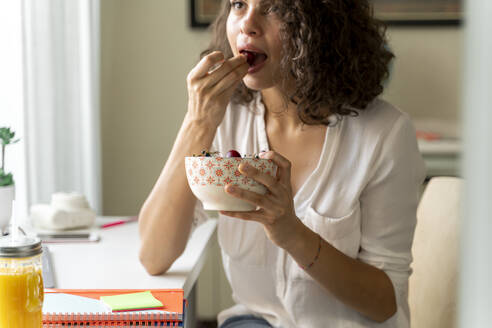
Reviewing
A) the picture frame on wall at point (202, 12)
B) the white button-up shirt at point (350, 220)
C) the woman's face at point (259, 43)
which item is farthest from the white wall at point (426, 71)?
the woman's face at point (259, 43)

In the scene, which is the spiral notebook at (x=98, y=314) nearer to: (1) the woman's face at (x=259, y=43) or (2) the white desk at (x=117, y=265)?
(2) the white desk at (x=117, y=265)

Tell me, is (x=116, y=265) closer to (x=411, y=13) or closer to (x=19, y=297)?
(x=19, y=297)

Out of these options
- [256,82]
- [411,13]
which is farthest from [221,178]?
[411,13]

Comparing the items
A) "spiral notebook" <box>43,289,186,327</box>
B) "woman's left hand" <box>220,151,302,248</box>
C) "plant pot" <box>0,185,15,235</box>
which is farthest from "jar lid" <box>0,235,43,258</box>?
"plant pot" <box>0,185,15,235</box>

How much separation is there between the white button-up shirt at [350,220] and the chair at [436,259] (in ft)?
0.29

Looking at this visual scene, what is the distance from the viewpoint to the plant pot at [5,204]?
112 cm

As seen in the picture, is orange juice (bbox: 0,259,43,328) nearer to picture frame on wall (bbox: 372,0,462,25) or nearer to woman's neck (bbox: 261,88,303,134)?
woman's neck (bbox: 261,88,303,134)

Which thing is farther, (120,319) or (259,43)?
(259,43)

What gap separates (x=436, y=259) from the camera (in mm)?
1127

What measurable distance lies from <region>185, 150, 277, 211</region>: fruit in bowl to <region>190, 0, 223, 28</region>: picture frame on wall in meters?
1.81

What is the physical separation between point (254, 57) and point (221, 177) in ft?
1.31

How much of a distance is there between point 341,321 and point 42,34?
1207 millimetres

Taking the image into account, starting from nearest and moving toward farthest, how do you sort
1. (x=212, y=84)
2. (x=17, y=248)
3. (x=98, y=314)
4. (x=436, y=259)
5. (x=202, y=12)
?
(x=17, y=248), (x=98, y=314), (x=212, y=84), (x=436, y=259), (x=202, y=12)

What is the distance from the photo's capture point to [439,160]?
2225mm
